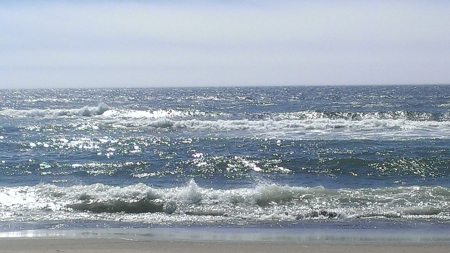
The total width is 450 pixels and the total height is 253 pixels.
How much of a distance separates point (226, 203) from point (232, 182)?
3424 mm

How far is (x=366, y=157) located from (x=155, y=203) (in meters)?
9.83

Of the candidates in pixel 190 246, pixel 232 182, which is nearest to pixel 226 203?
pixel 232 182

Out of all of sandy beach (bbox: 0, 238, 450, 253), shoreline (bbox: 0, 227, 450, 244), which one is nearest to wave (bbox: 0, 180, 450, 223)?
shoreline (bbox: 0, 227, 450, 244)

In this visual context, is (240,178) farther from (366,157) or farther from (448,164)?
(448,164)

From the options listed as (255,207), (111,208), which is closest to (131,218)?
(111,208)

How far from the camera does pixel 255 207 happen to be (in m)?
12.3

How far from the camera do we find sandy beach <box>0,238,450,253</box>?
8328 mm

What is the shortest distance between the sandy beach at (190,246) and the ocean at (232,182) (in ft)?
1.89

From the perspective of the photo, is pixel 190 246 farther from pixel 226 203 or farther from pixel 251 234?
pixel 226 203

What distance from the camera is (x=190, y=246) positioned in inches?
340

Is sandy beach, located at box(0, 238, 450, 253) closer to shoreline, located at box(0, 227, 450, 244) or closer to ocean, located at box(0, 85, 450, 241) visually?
shoreline, located at box(0, 227, 450, 244)

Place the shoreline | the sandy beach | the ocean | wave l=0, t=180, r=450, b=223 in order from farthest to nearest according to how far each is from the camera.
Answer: wave l=0, t=180, r=450, b=223, the ocean, the shoreline, the sandy beach

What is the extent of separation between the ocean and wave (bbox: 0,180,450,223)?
0.09 feet

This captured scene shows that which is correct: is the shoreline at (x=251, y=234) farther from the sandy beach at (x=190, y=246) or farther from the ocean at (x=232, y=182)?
the sandy beach at (x=190, y=246)
